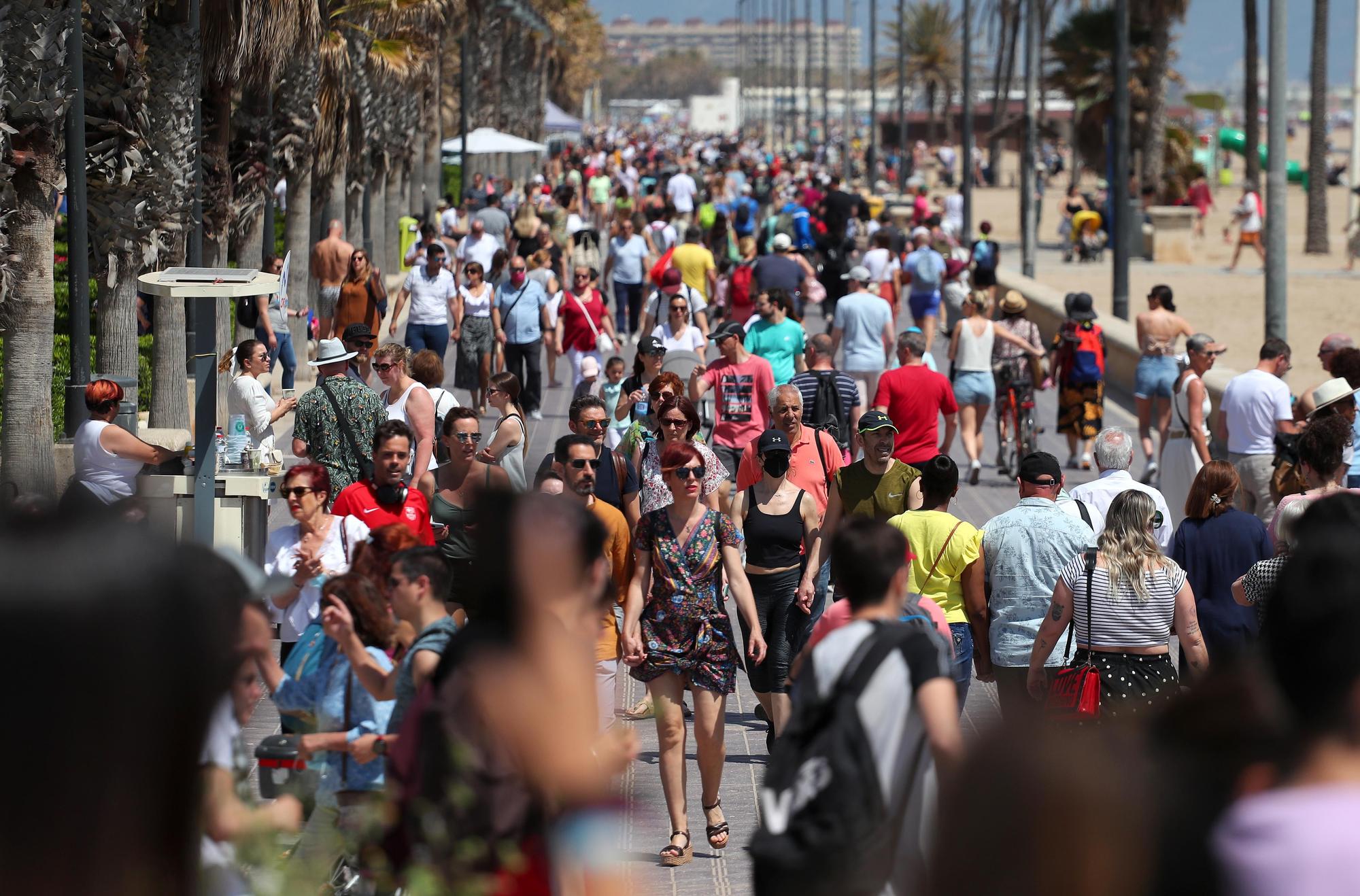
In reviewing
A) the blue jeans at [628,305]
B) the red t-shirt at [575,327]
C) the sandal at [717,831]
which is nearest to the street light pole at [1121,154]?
the blue jeans at [628,305]

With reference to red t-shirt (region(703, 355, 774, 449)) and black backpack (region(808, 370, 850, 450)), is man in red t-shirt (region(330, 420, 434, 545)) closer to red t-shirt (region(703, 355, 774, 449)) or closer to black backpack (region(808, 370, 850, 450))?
red t-shirt (region(703, 355, 774, 449))

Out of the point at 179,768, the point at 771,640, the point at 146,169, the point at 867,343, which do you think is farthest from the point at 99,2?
the point at 179,768

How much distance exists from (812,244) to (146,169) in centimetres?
1289

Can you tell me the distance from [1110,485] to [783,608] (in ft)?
5.53

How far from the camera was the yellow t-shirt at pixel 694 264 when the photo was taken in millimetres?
17625

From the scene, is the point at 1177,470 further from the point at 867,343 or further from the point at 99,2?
the point at 99,2

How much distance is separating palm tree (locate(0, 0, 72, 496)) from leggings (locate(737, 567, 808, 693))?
19.3ft

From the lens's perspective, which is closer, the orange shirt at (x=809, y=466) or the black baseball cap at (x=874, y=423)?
the black baseball cap at (x=874, y=423)

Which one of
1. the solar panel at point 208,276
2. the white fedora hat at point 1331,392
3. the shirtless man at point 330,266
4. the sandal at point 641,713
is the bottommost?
the sandal at point 641,713

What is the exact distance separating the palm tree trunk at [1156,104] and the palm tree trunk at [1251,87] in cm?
188

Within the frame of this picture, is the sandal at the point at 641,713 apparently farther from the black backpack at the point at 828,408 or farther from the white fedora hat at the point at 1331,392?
the white fedora hat at the point at 1331,392

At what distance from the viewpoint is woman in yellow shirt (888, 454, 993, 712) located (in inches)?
268

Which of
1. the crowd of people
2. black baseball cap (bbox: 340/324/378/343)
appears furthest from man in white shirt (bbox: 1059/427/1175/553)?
black baseball cap (bbox: 340/324/378/343)

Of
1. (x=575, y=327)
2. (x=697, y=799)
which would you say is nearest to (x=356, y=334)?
(x=697, y=799)
